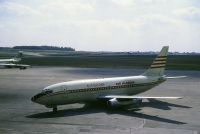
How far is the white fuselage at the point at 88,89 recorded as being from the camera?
44.7 m

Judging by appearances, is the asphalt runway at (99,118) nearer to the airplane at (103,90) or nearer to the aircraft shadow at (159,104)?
the aircraft shadow at (159,104)

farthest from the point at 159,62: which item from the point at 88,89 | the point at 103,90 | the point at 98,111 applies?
the point at 98,111

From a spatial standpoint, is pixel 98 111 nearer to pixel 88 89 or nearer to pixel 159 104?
pixel 88 89

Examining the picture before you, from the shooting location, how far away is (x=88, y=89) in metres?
47.9

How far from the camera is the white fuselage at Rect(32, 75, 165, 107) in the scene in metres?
44.7

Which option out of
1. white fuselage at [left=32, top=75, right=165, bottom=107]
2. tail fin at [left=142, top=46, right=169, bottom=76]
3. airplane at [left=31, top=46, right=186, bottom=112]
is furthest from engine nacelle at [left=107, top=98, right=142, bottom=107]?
tail fin at [left=142, top=46, right=169, bottom=76]

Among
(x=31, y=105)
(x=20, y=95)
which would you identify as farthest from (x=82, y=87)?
(x=20, y=95)

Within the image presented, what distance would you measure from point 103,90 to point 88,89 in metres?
2.90

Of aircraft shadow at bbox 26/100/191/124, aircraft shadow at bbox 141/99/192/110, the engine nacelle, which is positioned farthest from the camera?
aircraft shadow at bbox 141/99/192/110

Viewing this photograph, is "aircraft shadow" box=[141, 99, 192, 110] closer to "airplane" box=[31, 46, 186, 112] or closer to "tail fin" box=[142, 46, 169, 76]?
"airplane" box=[31, 46, 186, 112]

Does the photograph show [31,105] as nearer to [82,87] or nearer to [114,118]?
[82,87]

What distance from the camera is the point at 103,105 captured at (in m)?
50.8

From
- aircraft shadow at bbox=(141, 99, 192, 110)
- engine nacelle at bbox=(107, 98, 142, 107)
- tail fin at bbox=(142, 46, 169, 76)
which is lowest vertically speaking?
aircraft shadow at bbox=(141, 99, 192, 110)

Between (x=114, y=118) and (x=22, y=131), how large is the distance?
1214 cm
